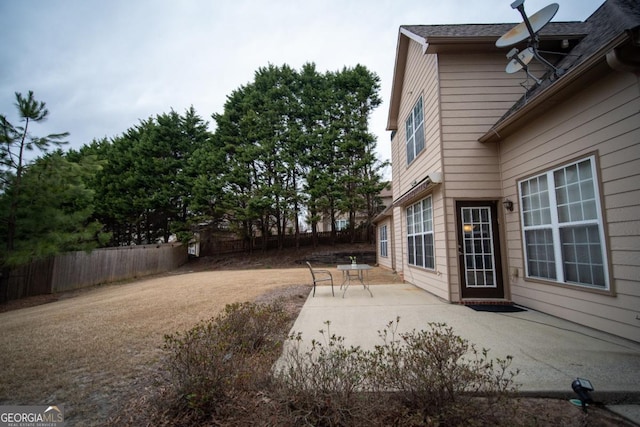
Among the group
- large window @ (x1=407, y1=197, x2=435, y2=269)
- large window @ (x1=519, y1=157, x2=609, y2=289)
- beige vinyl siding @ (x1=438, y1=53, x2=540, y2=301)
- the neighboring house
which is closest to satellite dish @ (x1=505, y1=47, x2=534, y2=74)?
the neighboring house

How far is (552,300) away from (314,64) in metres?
20.2

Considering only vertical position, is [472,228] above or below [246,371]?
above

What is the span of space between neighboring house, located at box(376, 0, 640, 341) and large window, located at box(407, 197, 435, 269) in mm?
50

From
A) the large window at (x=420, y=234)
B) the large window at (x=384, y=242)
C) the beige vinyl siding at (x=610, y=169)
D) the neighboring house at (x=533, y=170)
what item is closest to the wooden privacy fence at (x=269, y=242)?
the large window at (x=384, y=242)

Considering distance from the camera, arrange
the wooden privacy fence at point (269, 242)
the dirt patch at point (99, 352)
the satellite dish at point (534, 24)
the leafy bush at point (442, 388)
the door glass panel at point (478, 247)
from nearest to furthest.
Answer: the leafy bush at point (442, 388) < the dirt patch at point (99, 352) < the satellite dish at point (534, 24) < the door glass panel at point (478, 247) < the wooden privacy fence at point (269, 242)

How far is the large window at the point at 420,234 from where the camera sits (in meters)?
6.01

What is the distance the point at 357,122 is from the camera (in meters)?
17.1

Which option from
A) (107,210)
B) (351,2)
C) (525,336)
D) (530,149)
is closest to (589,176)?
(530,149)

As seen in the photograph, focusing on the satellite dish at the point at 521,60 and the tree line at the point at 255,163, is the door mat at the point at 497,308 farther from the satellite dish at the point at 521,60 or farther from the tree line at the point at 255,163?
the tree line at the point at 255,163

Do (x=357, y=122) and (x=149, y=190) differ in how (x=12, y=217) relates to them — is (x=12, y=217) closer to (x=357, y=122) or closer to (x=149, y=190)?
(x=149, y=190)

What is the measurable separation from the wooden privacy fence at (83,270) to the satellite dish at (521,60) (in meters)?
13.2

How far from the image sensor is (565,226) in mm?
3748

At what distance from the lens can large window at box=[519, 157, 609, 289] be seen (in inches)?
133

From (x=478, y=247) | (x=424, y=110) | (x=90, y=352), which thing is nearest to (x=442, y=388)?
(x=90, y=352)
